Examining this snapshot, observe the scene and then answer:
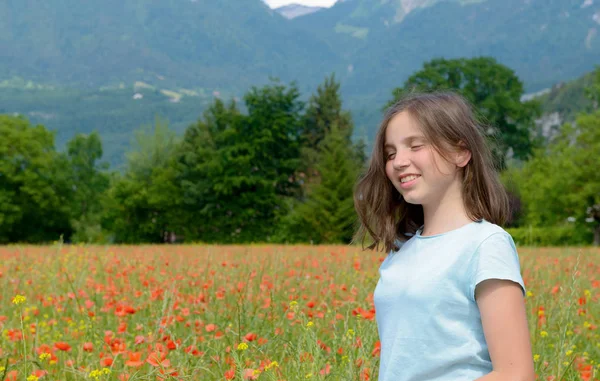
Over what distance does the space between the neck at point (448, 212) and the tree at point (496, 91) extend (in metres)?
46.2

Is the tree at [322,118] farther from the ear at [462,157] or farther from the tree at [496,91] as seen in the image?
the ear at [462,157]

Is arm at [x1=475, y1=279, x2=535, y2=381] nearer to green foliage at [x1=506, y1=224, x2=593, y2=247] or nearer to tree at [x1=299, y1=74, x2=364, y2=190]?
green foliage at [x1=506, y1=224, x2=593, y2=247]

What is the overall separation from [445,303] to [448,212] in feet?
1.01

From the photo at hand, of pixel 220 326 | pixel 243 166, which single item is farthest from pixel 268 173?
pixel 220 326

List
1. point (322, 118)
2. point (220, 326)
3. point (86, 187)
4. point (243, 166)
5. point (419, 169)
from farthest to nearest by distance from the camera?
point (86, 187) < point (322, 118) < point (243, 166) < point (220, 326) < point (419, 169)

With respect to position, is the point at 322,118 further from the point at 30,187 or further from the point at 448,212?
the point at 448,212

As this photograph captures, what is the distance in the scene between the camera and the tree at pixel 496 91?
1880 inches

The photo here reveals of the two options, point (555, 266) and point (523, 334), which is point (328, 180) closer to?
A: point (555, 266)

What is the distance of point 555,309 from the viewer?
4215 mm

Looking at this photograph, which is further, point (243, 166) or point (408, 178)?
point (243, 166)

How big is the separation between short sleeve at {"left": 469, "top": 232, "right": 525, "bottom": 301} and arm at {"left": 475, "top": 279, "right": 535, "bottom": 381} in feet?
0.07

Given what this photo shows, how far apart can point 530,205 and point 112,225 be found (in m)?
30.3

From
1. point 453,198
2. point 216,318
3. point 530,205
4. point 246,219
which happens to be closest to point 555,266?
point 216,318

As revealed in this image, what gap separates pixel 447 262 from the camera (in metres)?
1.90
